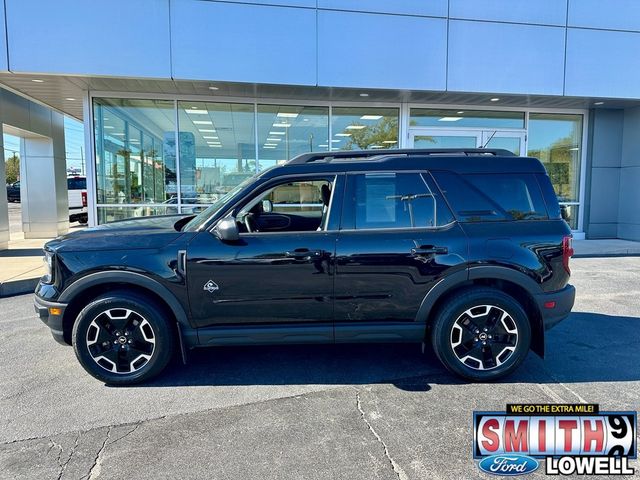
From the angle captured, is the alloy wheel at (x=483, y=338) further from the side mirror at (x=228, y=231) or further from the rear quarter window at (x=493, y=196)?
the side mirror at (x=228, y=231)

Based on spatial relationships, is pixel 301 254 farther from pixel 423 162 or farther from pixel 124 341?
pixel 124 341

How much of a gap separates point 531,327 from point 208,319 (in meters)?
2.89

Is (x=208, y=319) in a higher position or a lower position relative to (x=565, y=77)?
lower

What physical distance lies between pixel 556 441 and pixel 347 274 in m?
1.85

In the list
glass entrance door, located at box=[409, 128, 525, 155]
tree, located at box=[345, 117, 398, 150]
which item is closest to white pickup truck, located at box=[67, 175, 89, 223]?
tree, located at box=[345, 117, 398, 150]

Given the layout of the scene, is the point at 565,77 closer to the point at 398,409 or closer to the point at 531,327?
the point at 531,327

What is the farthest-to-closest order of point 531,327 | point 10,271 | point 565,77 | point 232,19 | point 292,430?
point 565,77 → point 232,19 → point 10,271 → point 531,327 → point 292,430

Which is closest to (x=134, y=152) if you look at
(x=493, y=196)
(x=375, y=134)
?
(x=375, y=134)

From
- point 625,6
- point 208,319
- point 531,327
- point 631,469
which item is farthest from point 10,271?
point 625,6

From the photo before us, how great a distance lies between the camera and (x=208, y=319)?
11.5 ft

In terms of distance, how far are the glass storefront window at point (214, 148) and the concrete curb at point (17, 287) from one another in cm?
419

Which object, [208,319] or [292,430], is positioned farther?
[208,319]

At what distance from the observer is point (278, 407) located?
10.5 feet

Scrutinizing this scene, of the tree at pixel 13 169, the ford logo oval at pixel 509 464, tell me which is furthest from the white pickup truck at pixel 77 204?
the tree at pixel 13 169
